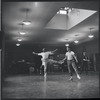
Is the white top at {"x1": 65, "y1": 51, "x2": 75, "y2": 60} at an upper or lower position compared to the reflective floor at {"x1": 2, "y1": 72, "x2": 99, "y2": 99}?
upper

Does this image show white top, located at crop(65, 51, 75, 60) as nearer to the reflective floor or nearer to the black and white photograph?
the black and white photograph

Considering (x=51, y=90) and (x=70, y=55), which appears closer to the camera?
(x=51, y=90)

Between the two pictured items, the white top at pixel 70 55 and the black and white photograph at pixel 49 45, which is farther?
the white top at pixel 70 55

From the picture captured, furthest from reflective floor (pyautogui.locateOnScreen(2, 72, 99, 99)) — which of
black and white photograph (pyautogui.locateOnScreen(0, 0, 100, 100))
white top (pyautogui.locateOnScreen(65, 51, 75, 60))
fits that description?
white top (pyautogui.locateOnScreen(65, 51, 75, 60))

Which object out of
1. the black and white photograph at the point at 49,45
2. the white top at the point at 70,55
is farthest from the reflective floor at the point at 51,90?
the white top at the point at 70,55

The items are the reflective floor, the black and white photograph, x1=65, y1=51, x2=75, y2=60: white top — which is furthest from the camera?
x1=65, y1=51, x2=75, y2=60: white top

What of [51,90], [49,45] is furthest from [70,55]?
[51,90]

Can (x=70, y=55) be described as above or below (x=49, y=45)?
below

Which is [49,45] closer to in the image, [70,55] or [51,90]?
[70,55]

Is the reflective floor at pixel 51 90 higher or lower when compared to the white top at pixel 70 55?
lower

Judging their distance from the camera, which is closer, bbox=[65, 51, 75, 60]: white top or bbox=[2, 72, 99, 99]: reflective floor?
bbox=[2, 72, 99, 99]: reflective floor

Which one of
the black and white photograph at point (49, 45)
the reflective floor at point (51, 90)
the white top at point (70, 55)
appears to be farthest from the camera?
the white top at point (70, 55)

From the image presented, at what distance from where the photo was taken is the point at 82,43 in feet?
30.8

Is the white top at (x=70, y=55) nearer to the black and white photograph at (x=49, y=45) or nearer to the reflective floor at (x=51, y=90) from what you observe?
the black and white photograph at (x=49, y=45)
